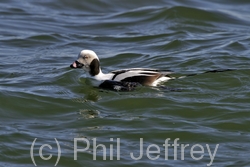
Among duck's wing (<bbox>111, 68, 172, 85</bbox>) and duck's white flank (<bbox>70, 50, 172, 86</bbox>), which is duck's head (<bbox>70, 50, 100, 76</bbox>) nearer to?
duck's white flank (<bbox>70, 50, 172, 86</bbox>)

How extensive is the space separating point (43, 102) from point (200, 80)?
8.70ft

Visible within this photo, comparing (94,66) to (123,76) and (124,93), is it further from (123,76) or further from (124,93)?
(124,93)

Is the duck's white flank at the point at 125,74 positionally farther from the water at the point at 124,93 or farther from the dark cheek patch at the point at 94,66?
the water at the point at 124,93

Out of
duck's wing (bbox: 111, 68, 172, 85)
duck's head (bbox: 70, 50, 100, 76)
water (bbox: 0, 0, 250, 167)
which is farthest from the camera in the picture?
duck's head (bbox: 70, 50, 100, 76)

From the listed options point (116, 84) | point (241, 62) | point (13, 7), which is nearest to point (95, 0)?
point (13, 7)

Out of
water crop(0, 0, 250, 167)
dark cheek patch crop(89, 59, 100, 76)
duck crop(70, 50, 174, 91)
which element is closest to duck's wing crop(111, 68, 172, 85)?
duck crop(70, 50, 174, 91)

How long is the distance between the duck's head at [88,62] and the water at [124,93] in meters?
0.31

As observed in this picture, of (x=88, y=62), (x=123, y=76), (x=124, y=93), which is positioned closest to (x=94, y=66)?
(x=88, y=62)

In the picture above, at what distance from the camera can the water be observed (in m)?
9.16

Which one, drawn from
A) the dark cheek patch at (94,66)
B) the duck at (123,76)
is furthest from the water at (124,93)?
the dark cheek patch at (94,66)

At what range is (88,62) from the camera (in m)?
11.7

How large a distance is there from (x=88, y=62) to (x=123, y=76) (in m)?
0.72

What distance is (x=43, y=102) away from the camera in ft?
36.3

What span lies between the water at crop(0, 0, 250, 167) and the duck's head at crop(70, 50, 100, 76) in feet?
1.01
